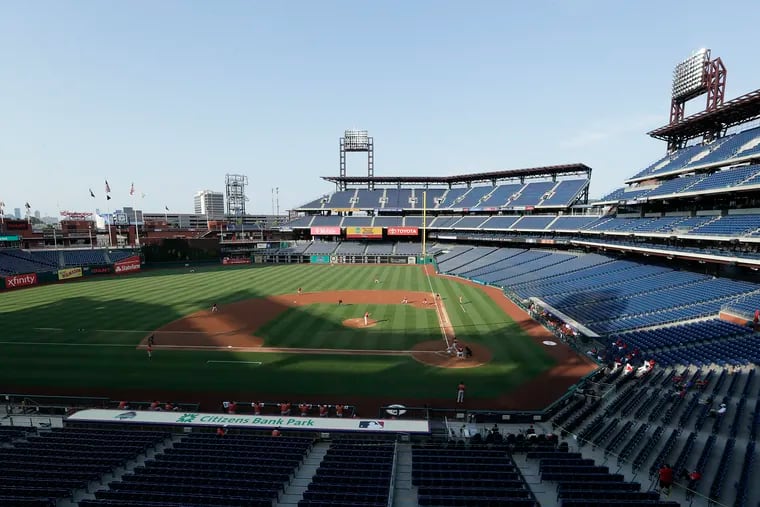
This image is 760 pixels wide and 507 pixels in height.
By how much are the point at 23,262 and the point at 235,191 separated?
76114 mm

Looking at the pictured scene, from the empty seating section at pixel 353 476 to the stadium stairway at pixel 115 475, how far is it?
21.0ft

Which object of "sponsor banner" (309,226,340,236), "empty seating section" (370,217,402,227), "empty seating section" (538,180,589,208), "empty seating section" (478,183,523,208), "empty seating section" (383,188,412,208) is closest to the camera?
"empty seating section" (538,180,589,208)

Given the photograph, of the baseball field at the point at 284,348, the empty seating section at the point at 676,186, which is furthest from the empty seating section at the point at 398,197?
the empty seating section at the point at 676,186

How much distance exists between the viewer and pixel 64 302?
3869cm

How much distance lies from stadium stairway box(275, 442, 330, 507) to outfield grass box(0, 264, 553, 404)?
16.9 ft

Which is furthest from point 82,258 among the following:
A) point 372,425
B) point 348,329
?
point 372,425

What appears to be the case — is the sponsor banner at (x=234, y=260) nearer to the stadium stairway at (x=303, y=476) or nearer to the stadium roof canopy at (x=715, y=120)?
the stadium stairway at (x=303, y=476)

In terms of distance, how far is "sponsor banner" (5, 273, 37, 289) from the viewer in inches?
1863

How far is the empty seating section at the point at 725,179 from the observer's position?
94.4 ft

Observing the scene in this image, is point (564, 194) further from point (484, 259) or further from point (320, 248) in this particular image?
point (320, 248)

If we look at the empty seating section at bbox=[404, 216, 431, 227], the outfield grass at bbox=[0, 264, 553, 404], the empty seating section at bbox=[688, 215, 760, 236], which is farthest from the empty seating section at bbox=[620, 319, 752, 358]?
the empty seating section at bbox=[404, 216, 431, 227]

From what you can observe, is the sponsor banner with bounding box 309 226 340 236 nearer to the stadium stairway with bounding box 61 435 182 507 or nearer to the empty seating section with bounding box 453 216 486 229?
the empty seating section with bounding box 453 216 486 229

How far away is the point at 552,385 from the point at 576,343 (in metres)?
7.27

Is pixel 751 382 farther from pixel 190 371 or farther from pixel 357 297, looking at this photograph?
pixel 357 297
